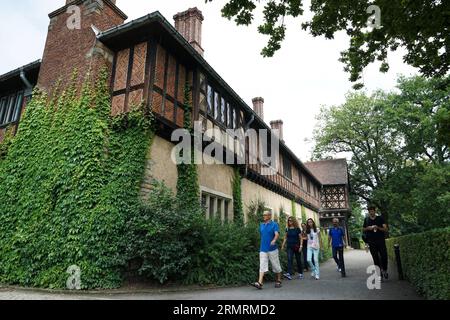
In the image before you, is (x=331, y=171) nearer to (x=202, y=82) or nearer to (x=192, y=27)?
(x=192, y=27)

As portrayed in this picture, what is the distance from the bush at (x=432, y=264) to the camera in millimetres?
4664

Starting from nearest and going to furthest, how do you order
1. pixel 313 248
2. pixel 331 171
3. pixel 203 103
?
pixel 313 248, pixel 203 103, pixel 331 171

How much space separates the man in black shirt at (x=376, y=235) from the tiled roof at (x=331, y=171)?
2663cm

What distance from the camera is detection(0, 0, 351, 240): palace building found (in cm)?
910

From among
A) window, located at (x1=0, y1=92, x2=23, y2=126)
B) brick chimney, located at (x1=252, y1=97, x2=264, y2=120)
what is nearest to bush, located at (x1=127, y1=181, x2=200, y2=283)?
window, located at (x1=0, y1=92, x2=23, y2=126)

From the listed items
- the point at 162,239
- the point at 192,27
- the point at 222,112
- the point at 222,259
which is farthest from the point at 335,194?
the point at 162,239

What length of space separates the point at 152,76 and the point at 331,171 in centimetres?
2949

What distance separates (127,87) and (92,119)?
4.41 feet

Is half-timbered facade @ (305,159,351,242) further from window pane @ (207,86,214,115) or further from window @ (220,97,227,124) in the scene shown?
window pane @ (207,86,214,115)

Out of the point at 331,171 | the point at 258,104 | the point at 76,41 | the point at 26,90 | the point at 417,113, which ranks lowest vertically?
the point at 26,90

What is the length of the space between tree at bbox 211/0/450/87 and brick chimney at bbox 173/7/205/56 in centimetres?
803

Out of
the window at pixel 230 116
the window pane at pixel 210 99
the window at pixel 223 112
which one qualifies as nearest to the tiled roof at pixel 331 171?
the window at pixel 230 116

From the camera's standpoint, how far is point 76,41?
10.2 m

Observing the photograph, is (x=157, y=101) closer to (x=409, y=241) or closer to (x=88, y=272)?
(x=88, y=272)
